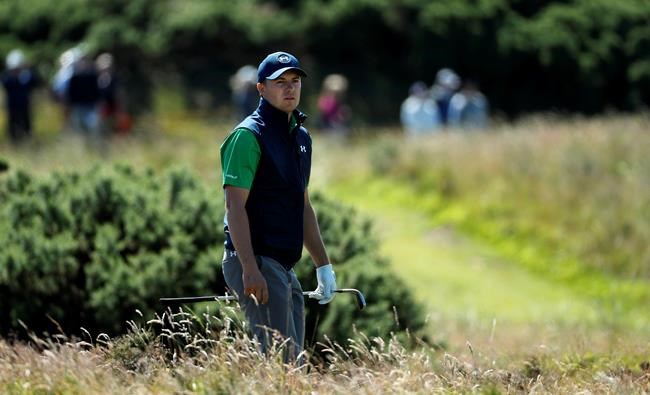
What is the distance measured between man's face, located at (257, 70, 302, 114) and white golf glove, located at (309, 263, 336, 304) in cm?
88

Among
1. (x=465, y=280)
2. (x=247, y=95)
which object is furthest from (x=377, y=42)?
(x=465, y=280)

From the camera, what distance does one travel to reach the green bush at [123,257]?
26.1ft

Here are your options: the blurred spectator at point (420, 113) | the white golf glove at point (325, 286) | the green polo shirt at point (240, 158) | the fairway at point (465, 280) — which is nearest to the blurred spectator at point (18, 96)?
the fairway at point (465, 280)

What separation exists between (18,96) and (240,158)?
1384 centimetres

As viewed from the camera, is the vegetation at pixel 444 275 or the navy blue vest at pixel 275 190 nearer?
the vegetation at pixel 444 275

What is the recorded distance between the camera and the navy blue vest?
5.89m

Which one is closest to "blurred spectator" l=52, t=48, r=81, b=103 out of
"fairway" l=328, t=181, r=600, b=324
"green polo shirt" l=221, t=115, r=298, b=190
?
"fairway" l=328, t=181, r=600, b=324

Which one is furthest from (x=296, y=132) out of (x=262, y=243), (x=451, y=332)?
(x=451, y=332)

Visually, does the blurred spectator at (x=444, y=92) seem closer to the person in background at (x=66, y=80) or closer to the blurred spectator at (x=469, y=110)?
the blurred spectator at (x=469, y=110)

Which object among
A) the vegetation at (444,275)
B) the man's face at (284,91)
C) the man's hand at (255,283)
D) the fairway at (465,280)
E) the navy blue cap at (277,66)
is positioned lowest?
the fairway at (465,280)

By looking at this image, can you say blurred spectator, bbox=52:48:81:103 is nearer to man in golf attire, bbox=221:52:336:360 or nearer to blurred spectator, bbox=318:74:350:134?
blurred spectator, bbox=318:74:350:134

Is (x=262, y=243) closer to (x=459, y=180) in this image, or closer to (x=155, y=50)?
(x=459, y=180)

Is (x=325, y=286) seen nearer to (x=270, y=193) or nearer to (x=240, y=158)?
(x=270, y=193)

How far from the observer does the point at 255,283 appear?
18.7 feet
